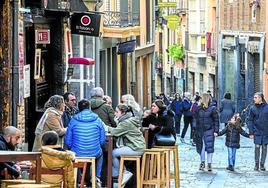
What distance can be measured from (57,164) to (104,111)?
4.88m

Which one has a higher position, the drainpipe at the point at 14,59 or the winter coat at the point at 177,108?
the drainpipe at the point at 14,59

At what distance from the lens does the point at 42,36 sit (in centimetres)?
2039

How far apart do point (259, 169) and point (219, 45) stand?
27.8 metres

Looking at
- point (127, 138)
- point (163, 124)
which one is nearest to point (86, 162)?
point (127, 138)

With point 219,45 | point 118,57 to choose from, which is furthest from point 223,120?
point 219,45

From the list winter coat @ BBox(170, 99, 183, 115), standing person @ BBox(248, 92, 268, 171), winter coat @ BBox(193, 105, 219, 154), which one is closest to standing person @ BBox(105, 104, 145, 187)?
winter coat @ BBox(193, 105, 219, 154)

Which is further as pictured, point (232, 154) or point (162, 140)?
point (232, 154)

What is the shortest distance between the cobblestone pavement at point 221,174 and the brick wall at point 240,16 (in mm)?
16803

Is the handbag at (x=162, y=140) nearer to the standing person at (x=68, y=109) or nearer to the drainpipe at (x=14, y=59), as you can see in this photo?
the standing person at (x=68, y=109)

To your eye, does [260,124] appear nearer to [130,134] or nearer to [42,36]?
[42,36]

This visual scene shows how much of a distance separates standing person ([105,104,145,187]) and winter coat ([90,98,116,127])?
1545 millimetres

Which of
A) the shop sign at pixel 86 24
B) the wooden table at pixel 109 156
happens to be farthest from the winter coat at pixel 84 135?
the shop sign at pixel 86 24

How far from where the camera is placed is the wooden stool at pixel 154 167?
16797mm

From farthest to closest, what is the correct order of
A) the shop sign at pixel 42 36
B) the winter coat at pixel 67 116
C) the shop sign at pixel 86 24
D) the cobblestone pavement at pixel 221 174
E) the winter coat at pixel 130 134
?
the shop sign at pixel 86 24, the shop sign at pixel 42 36, the cobblestone pavement at pixel 221 174, the winter coat at pixel 67 116, the winter coat at pixel 130 134
